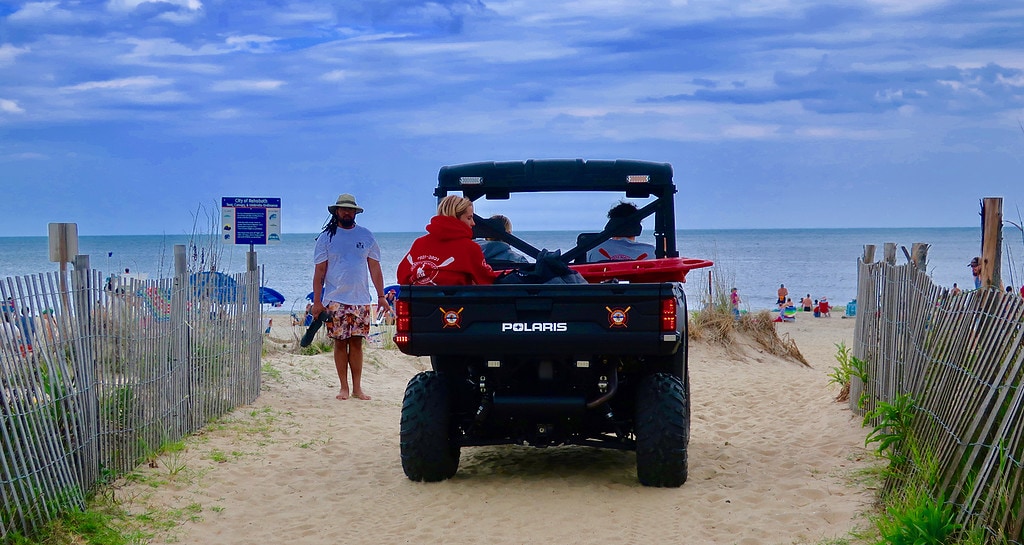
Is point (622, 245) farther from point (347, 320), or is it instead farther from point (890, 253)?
point (347, 320)

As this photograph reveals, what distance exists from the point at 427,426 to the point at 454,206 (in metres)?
1.39

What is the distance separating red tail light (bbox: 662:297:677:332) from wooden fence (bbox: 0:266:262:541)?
3.29m

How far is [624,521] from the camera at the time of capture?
5.75 metres

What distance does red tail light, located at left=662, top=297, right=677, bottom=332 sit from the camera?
5.86 meters

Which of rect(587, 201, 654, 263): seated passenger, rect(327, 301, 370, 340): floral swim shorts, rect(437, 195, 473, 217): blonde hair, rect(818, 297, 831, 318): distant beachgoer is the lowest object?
rect(818, 297, 831, 318): distant beachgoer

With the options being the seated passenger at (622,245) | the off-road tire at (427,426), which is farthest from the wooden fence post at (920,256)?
A: the off-road tire at (427,426)

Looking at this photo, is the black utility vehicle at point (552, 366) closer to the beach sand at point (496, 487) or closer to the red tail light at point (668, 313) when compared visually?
the red tail light at point (668, 313)

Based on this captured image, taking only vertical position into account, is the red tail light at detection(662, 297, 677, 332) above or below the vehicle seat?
below

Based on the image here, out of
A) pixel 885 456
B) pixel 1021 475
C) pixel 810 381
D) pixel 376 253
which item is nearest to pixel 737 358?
pixel 810 381

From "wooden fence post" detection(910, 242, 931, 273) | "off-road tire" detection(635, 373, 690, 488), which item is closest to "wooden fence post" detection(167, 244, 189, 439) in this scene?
"off-road tire" detection(635, 373, 690, 488)

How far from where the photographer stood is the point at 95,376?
20.6 ft

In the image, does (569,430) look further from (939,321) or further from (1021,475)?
(1021,475)

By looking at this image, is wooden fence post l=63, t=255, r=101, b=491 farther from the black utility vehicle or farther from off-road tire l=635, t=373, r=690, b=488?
off-road tire l=635, t=373, r=690, b=488

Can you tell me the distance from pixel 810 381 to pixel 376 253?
17.0 ft
